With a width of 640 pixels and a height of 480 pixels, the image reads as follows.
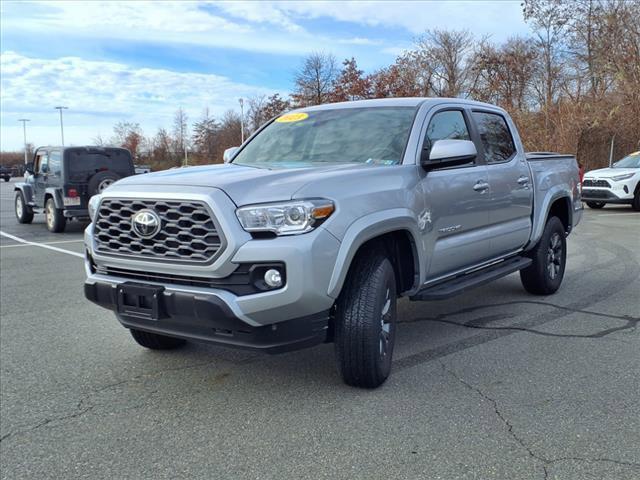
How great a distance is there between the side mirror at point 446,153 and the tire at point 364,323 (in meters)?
0.82

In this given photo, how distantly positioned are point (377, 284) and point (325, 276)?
49 cm

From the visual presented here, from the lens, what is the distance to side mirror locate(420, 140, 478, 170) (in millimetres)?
4098

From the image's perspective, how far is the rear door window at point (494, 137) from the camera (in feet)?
17.5

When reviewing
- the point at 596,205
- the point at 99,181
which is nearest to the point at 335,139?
the point at 99,181

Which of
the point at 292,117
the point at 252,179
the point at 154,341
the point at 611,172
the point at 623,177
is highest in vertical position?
the point at 292,117

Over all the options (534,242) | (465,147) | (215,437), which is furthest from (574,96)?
(215,437)

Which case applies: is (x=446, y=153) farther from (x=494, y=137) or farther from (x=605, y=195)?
(x=605, y=195)

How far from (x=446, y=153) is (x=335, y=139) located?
93 cm

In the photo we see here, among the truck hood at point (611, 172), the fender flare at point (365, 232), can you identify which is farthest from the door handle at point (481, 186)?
the truck hood at point (611, 172)

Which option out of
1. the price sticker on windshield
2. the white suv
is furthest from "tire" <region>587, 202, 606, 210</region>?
the price sticker on windshield

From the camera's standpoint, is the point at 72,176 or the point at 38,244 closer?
the point at 38,244

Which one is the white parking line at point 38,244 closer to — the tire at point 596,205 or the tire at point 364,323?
the tire at point 364,323

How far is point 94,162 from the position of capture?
13.6m

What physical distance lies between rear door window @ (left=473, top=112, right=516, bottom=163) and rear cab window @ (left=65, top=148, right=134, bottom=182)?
9.98m
